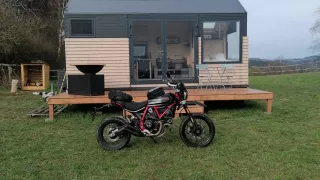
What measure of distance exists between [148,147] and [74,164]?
1056mm

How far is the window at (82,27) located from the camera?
7.62 m

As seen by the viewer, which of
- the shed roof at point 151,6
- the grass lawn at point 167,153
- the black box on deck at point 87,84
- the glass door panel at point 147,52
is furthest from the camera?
the glass door panel at point 147,52

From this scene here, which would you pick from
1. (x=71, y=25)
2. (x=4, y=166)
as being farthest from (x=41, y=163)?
(x=71, y=25)

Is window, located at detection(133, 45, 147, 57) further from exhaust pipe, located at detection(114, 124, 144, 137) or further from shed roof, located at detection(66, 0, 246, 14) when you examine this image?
exhaust pipe, located at detection(114, 124, 144, 137)

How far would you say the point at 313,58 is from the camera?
1193 inches

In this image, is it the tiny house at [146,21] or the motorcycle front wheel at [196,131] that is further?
the tiny house at [146,21]

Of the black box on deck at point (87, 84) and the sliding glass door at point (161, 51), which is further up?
the sliding glass door at point (161, 51)

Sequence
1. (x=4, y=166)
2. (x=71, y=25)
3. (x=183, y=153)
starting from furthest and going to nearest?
(x=71, y=25) → (x=183, y=153) → (x=4, y=166)

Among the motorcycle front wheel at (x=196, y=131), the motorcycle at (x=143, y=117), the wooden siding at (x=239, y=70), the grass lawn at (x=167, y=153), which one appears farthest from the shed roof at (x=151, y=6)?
the motorcycle front wheel at (x=196, y=131)

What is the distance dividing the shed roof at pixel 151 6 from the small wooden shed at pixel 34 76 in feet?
19.1

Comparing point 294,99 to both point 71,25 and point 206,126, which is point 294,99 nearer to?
point 206,126

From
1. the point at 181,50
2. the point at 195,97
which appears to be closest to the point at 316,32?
the point at 181,50

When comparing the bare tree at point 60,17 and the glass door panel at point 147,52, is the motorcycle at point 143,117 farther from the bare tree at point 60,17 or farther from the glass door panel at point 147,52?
the bare tree at point 60,17

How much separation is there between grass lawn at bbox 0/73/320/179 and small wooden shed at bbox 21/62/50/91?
6951 millimetres
